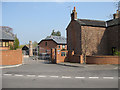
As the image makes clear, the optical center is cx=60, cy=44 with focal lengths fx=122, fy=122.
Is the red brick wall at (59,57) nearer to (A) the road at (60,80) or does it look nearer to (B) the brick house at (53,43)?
(A) the road at (60,80)

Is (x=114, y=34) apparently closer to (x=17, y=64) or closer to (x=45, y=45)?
(x=17, y=64)

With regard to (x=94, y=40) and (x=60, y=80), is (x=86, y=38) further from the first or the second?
(x=60, y=80)

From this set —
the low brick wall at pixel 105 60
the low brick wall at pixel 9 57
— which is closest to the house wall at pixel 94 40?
the low brick wall at pixel 105 60

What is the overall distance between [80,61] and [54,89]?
508 inches

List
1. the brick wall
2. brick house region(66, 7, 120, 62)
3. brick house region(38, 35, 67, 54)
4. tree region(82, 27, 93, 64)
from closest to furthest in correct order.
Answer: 1. tree region(82, 27, 93, 64)
2. brick house region(66, 7, 120, 62)
3. the brick wall
4. brick house region(38, 35, 67, 54)

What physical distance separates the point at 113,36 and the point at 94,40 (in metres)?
3.89

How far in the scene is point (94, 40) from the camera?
24250 millimetres

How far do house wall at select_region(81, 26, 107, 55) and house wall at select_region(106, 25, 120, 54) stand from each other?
824 mm

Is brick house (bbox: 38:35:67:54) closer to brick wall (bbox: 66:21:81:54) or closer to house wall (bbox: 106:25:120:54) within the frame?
brick wall (bbox: 66:21:81:54)

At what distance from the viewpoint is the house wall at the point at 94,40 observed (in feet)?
76.1

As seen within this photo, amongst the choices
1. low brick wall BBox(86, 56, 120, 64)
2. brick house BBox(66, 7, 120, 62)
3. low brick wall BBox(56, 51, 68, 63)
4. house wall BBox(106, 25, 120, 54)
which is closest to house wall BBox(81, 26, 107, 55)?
brick house BBox(66, 7, 120, 62)

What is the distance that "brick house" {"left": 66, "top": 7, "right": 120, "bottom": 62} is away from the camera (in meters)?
23.4

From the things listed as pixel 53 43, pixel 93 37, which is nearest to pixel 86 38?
pixel 93 37

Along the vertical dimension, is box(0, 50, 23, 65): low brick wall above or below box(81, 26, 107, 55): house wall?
below
